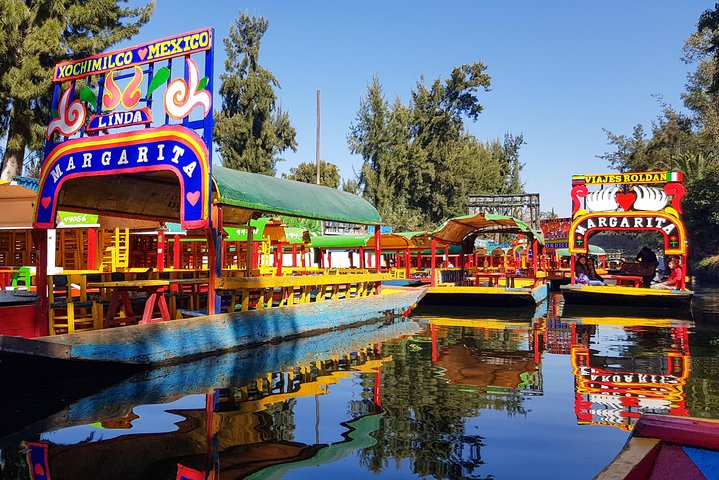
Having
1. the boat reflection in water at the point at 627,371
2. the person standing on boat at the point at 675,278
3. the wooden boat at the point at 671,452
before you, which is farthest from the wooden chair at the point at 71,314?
the person standing on boat at the point at 675,278

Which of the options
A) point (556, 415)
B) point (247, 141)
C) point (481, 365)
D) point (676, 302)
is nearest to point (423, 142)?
point (247, 141)

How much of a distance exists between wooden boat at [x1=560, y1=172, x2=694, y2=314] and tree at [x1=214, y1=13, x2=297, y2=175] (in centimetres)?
2355

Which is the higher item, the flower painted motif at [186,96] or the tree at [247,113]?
the tree at [247,113]

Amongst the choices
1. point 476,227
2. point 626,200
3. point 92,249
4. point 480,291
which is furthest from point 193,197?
point 626,200

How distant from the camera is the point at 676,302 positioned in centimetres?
1847

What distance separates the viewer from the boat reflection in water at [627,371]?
6758 millimetres

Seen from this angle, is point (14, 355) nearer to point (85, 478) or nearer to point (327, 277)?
point (85, 478)

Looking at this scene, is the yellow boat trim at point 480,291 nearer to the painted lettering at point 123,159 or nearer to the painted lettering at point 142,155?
the painted lettering at point 142,155

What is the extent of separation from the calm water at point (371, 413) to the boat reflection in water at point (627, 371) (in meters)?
0.03

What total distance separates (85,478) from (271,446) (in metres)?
1.55

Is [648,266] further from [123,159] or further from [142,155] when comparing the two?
[123,159]

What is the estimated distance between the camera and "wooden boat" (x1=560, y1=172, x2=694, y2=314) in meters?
19.4

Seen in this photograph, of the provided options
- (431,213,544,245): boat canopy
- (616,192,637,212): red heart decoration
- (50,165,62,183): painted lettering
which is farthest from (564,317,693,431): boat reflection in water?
(50,165,62,183): painted lettering

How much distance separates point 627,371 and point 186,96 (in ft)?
25.8
